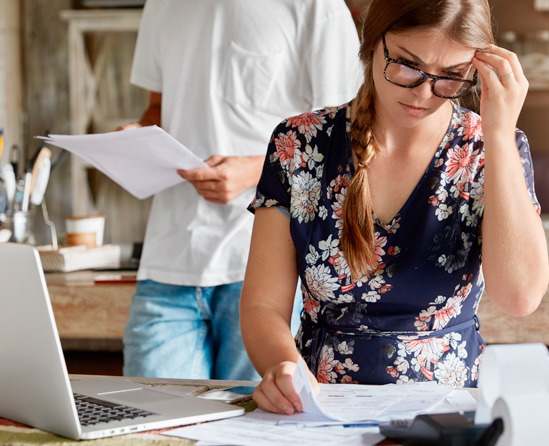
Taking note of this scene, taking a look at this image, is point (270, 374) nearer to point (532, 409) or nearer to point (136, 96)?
point (532, 409)

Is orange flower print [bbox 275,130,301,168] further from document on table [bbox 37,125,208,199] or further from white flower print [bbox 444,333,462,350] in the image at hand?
white flower print [bbox 444,333,462,350]

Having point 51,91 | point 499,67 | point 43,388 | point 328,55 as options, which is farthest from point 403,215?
point 51,91

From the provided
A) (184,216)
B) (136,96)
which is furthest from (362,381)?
(136,96)

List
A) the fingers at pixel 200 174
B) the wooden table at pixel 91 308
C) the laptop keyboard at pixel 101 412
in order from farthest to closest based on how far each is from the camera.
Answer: the wooden table at pixel 91 308, the fingers at pixel 200 174, the laptop keyboard at pixel 101 412

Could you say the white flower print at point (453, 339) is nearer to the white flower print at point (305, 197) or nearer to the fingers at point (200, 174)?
the white flower print at point (305, 197)

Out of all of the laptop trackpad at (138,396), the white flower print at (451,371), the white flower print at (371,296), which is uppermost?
the white flower print at (371,296)

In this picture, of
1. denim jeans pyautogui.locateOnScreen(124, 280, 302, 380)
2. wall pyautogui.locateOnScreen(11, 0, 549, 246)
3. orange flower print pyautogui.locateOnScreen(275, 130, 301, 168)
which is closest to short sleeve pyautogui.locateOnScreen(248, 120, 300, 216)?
orange flower print pyautogui.locateOnScreen(275, 130, 301, 168)

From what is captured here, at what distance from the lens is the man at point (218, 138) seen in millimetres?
1656

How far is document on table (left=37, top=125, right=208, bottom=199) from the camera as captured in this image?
1503mm

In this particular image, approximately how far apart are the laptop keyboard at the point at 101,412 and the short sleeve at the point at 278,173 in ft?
1.53

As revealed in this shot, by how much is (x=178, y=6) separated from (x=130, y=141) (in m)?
0.41

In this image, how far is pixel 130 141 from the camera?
1.53 meters

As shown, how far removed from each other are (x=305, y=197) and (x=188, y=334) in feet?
1.57

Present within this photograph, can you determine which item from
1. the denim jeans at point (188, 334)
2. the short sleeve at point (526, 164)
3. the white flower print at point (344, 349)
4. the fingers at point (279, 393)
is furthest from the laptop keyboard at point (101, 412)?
the short sleeve at point (526, 164)
